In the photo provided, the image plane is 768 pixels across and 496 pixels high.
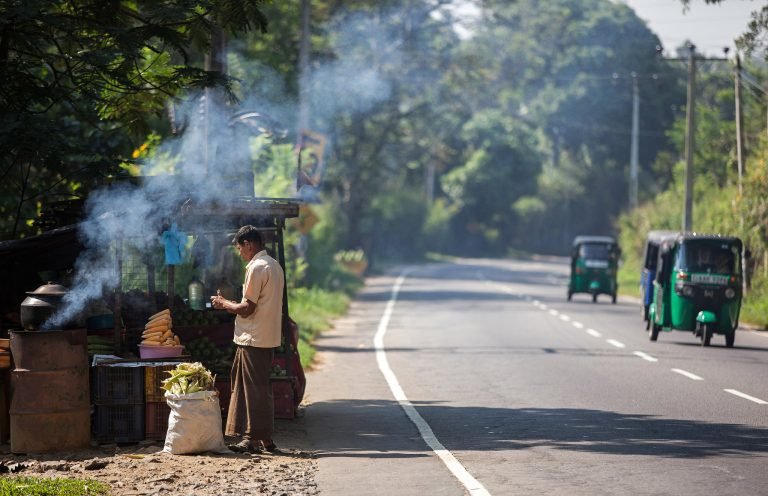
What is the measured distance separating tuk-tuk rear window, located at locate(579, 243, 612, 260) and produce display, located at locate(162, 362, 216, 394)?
30681 millimetres

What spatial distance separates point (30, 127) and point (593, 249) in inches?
1164

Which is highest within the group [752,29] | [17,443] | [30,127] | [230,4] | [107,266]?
[752,29]

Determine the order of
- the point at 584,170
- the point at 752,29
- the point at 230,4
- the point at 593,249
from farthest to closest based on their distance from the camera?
1. the point at 584,170
2. the point at 593,249
3. the point at 752,29
4. the point at 230,4

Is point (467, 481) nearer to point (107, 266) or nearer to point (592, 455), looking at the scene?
point (592, 455)

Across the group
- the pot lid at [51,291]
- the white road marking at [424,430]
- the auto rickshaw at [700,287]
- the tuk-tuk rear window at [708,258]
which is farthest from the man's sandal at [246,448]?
the tuk-tuk rear window at [708,258]

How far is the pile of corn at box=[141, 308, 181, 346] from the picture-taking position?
13.1m

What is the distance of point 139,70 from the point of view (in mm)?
15391

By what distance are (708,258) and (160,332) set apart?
14396 millimetres

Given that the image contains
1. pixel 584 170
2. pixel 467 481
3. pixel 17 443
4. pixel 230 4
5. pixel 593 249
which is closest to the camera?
pixel 467 481

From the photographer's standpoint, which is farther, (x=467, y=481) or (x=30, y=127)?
(x=30, y=127)

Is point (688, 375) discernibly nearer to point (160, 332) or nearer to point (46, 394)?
point (160, 332)

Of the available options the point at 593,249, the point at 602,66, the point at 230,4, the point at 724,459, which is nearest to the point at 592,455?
the point at 724,459

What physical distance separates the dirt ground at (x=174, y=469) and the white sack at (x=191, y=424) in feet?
0.28

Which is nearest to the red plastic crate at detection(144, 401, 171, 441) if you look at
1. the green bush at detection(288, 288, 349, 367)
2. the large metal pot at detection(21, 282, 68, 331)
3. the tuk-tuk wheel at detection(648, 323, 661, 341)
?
the large metal pot at detection(21, 282, 68, 331)
